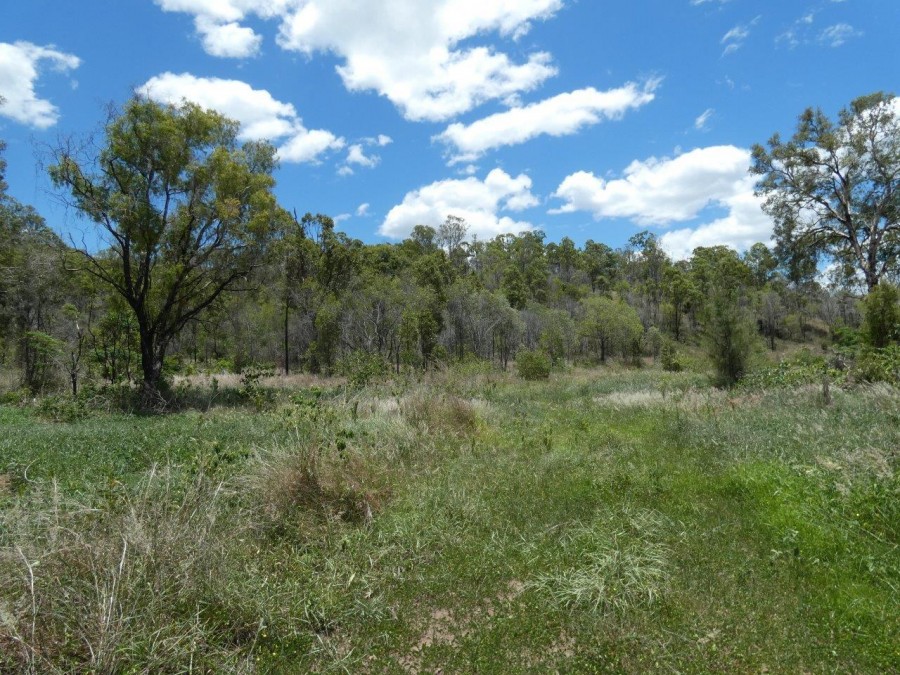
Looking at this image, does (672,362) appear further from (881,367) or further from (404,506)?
(404,506)

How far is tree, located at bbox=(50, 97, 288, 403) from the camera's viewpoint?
582 inches

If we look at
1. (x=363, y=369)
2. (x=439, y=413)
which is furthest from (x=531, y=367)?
(x=439, y=413)

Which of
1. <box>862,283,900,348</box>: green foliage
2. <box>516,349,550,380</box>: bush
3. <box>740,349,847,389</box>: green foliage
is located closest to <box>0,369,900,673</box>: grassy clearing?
<box>740,349,847,389</box>: green foliage

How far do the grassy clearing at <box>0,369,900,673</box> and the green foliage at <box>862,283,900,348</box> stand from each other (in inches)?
454

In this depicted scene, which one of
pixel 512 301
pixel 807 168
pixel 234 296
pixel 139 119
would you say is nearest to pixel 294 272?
pixel 234 296

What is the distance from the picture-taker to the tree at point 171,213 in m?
14.8

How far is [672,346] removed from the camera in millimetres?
39438

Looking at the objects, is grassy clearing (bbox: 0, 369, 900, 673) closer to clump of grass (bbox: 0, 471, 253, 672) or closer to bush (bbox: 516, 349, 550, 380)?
clump of grass (bbox: 0, 471, 253, 672)

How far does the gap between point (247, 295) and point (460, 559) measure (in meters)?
18.8

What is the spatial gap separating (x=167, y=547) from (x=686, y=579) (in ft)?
12.5

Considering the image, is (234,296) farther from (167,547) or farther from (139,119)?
(167,547)

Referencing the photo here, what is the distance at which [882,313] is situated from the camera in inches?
621

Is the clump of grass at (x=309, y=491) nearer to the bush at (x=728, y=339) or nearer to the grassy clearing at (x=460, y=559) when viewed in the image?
the grassy clearing at (x=460, y=559)

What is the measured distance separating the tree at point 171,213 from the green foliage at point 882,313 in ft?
67.1
